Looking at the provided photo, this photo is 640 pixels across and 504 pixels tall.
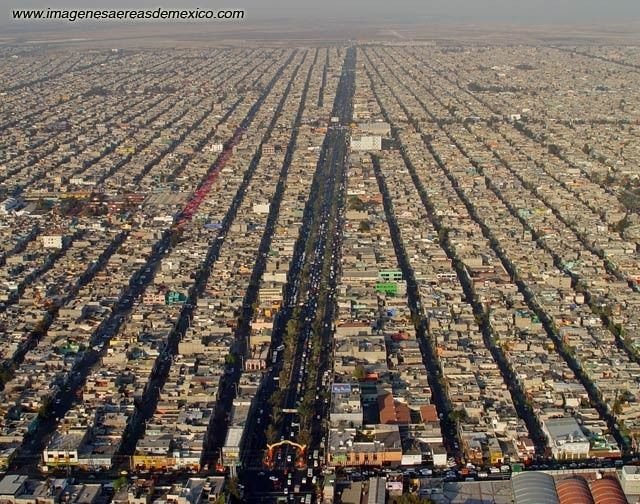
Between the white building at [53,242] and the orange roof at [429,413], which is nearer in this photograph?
the orange roof at [429,413]

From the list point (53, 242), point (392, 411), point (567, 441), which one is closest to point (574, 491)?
point (567, 441)

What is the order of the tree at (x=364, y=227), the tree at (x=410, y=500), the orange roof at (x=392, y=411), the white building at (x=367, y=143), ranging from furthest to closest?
the white building at (x=367, y=143), the tree at (x=364, y=227), the orange roof at (x=392, y=411), the tree at (x=410, y=500)

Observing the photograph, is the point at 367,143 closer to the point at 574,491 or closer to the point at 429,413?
the point at 429,413

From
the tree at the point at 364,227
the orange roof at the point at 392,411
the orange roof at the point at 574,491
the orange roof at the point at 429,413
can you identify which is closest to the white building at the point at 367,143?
the tree at the point at 364,227

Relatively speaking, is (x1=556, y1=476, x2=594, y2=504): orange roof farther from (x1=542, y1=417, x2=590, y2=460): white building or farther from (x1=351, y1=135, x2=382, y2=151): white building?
(x1=351, y1=135, x2=382, y2=151): white building

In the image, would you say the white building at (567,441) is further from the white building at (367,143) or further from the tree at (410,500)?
the white building at (367,143)

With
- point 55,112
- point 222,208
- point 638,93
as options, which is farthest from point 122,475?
point 638,93
